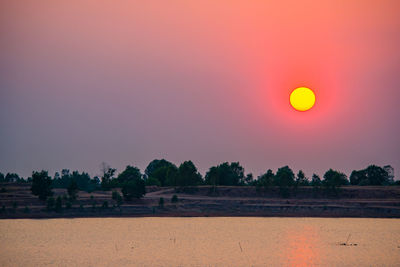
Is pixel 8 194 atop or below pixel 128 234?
atop

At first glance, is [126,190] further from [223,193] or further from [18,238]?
[18,238]

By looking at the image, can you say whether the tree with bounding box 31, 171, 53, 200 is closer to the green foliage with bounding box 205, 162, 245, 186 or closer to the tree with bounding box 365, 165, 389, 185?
the green foliage with bounding box 205, 162, 245, 186

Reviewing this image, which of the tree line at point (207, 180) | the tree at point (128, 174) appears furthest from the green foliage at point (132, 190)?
the tree at point (128, 174)

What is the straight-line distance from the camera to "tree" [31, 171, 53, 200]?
126812mm

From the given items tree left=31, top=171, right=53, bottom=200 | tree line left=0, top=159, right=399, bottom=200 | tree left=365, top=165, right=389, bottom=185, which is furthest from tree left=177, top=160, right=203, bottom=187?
tree left=365, top=165, right=389, bottom=185

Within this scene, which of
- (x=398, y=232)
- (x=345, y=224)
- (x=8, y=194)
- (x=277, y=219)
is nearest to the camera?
(x=398, y=232)

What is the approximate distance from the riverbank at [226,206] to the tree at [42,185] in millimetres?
1968

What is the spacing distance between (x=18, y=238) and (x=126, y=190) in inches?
1852

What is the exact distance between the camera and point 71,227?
9856 cm

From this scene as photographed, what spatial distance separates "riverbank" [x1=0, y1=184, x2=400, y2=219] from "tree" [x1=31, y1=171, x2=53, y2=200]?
1968 millimetres

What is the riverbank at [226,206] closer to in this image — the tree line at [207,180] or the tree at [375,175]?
the tree line at [207,180]

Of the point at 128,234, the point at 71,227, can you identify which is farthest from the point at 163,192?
the point at 128,234

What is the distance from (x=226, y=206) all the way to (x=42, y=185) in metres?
40.7

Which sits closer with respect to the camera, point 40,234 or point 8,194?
point 40,234
